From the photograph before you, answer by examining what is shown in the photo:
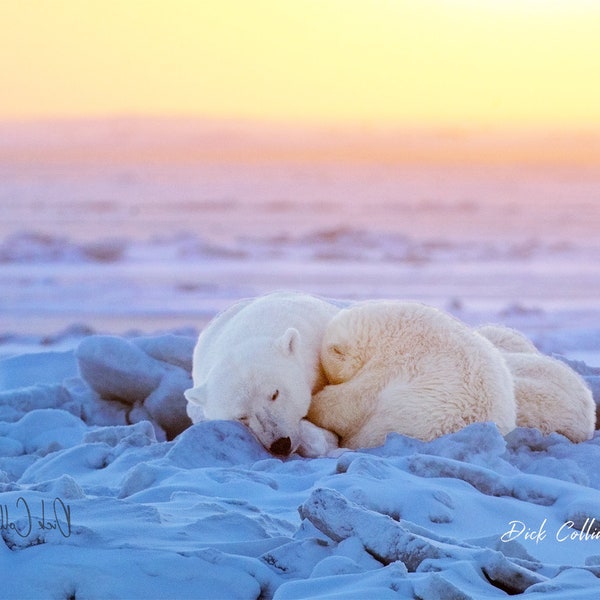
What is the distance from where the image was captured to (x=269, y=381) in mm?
5902

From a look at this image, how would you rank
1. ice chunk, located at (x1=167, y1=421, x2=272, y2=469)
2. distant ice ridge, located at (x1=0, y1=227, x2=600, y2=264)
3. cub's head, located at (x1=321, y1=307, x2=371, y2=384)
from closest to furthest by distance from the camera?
ice chunk, located at (x1=167, y1=421, x2=272, y2=469) → cub's head, located at (x1=321, y1=307, x2=371, y2=384) → distant ice ridge, located at (x1=0, y1=227, x2=600, y2=264)

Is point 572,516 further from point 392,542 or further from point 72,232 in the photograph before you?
point 72,232

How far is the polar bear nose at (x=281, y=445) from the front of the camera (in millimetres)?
5785

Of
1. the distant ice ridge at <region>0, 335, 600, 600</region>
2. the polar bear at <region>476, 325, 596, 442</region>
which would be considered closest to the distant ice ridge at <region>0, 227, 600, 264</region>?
the polar bear at <region>476, 325, 596, 442</region>

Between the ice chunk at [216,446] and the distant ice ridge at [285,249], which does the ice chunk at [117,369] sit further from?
the distant ice ridge at [285,249]

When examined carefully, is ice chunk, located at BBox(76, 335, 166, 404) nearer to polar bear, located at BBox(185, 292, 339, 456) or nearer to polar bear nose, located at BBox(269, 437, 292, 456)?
polar bear, located at BBox(185, 292, 339, 456)

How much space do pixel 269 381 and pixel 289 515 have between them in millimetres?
1699

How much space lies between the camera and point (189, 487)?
4.64m

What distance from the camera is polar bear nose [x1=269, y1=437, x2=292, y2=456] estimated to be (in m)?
5.79

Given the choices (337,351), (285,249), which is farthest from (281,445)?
(285,249)

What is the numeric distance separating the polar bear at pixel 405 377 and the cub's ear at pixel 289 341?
289 mm

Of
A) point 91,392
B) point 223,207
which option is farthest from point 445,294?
point 223,207

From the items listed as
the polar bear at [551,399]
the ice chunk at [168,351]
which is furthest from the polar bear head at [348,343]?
the ice chunk at [168,351]

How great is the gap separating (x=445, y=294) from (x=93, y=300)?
6.78 metres
